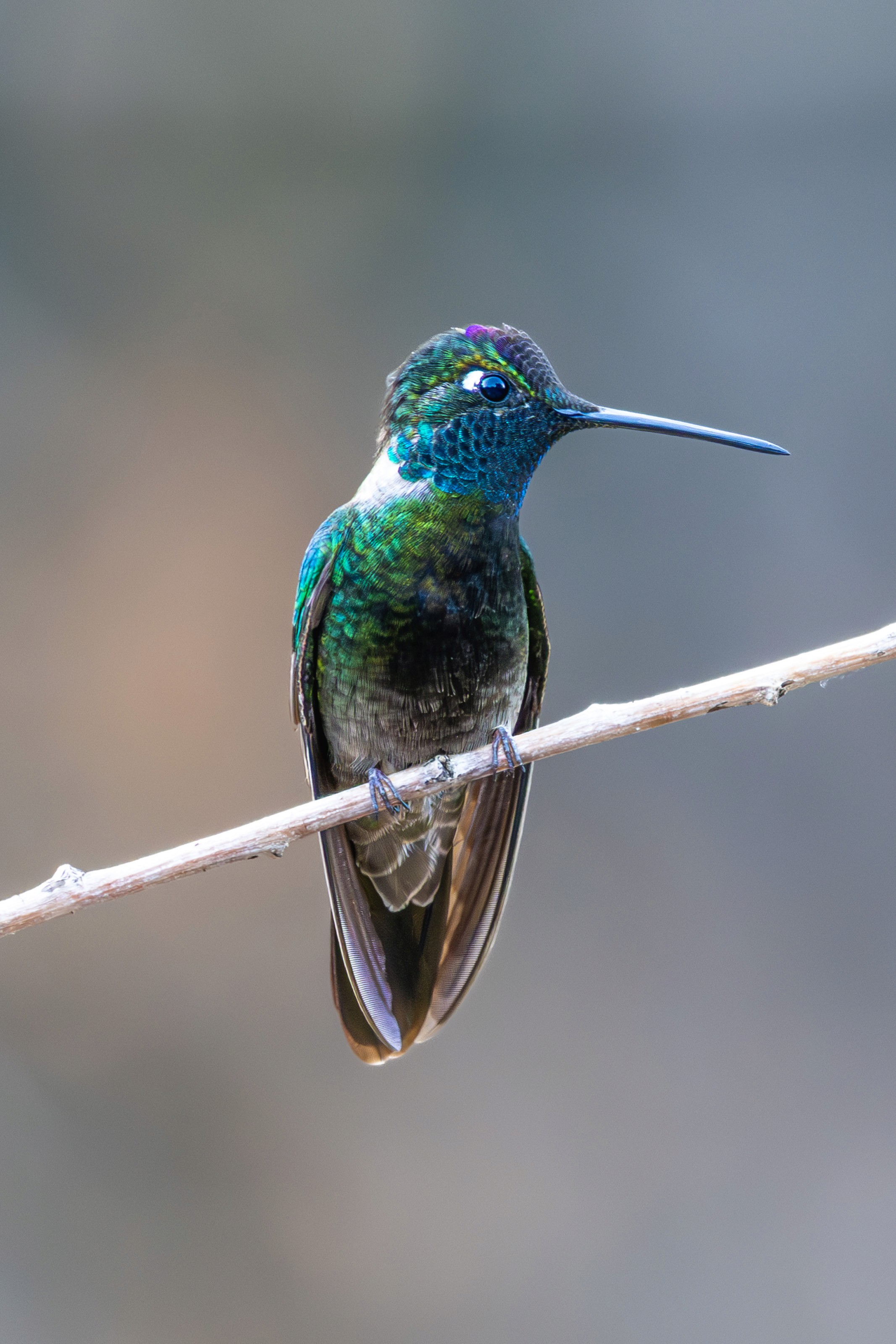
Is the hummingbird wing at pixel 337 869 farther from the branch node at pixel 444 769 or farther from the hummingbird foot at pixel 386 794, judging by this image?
the branch node at pixel 444 769

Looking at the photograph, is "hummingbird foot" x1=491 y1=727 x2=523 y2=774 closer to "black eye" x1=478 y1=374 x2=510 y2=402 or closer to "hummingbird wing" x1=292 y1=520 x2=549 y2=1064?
"hummingbird wing" x1=292 y1=520 x2=549 y2=1064

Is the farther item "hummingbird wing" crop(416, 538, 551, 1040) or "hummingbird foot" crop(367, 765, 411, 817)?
"hummingbird wing" crop(416, 538, 551, 1040)

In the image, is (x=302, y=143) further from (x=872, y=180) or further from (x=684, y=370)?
(x=872, y=180)

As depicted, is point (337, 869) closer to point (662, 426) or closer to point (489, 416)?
point (489, 416)

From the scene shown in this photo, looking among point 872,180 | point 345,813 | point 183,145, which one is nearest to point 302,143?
point 183,145

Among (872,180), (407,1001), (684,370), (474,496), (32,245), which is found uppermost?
(32,245)

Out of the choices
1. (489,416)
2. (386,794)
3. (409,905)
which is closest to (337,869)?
(409,905)

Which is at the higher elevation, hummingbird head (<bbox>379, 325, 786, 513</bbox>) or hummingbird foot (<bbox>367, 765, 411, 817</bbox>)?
hummingbird head (<bbox>379, 325, 786, 513</bbox>)

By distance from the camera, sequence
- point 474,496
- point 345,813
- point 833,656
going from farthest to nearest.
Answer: point 474,496, point 345,813, point 833,656

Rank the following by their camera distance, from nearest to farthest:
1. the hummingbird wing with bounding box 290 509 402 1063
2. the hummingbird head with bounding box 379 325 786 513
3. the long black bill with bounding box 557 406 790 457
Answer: the long black bill with bounding box 557 406 790 457 < the hummingbird head with bounding box 379 325 786 513 < the hummingbird wing with bounding box 290 509 402 1063

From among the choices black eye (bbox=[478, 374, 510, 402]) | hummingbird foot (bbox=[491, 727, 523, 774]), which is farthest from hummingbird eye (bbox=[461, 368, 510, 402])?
hummingbird foot (bbox=[491, 727, 523, 774])
